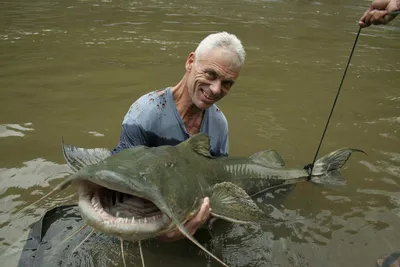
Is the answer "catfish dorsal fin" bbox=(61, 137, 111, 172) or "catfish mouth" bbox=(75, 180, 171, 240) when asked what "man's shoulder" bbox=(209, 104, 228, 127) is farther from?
"catfish mouth" bbox=(75, 180, 171, 240)

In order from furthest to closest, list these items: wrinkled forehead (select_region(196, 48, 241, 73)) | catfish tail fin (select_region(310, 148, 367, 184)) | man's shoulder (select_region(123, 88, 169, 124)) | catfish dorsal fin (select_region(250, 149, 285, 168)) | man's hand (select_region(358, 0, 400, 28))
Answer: catfish tail fin (select_region(310, 148, 367, 184)) → catfish dorsal fin (select_region(250, 149, 285, 168)) → man's hand (select_region(358, 0, 400, 28)) → man's shoulder (select_region(123, 88, 169, 124)) → wrinkled forehead (select_region(196, 48, 241, 73))

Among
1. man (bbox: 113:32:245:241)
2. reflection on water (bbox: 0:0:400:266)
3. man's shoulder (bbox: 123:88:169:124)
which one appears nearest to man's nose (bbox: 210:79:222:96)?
man (bbox: 113:32:245:241)

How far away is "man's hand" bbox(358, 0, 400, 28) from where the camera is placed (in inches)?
109

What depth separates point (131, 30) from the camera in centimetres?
863

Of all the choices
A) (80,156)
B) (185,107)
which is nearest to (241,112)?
(185,107)

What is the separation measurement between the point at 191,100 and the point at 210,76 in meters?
0.27

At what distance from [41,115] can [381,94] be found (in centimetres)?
476

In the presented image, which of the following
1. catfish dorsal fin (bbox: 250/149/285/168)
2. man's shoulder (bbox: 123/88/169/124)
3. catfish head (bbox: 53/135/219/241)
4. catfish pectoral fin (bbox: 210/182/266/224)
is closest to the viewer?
catfish head (bbox: 53/135/219/241)

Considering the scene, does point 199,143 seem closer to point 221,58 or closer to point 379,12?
point 221,58

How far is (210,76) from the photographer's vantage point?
2.47 metres

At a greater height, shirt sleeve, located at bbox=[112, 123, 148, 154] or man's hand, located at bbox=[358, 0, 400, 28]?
man's hand, located at bbox=[358, 0, 400, 28]

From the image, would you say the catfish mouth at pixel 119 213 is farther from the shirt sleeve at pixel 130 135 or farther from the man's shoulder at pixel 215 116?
the man's shoulder at pixel 215 116

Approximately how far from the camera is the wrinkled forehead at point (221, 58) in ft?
7.95

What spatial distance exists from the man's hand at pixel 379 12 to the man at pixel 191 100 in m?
1.07
